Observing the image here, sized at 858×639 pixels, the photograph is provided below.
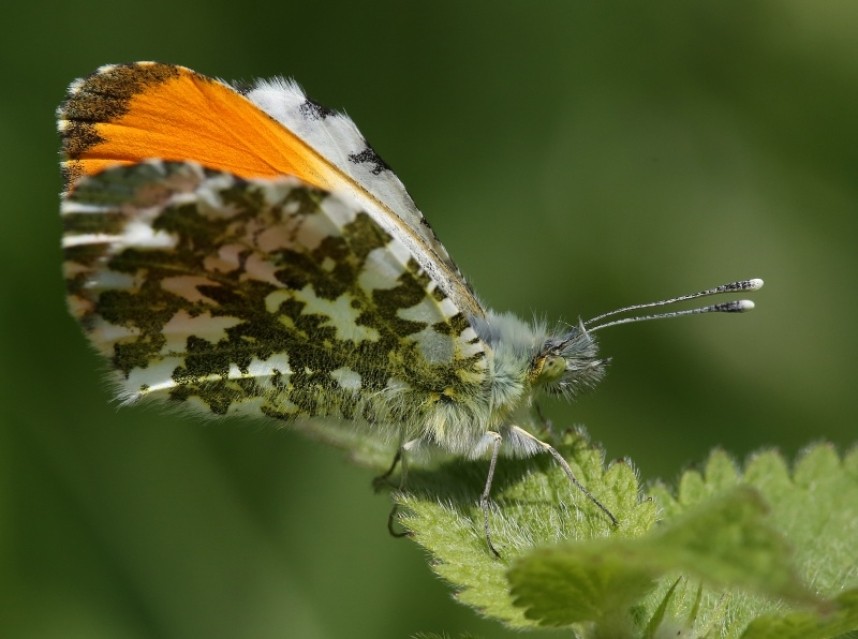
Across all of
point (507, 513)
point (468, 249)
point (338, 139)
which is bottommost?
point (507, 513)

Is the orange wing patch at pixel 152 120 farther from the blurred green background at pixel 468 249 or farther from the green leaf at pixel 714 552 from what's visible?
the blurred green background at pixel 468 249

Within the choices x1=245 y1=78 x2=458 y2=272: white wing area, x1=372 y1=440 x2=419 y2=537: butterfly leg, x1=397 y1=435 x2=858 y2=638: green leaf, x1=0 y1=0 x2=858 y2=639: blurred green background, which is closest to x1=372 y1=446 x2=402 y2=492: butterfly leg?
x1=372 y1=440 x2=419 y2=537: butterfly leg

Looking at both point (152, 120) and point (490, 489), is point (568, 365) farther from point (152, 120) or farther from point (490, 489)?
point (152, 120)

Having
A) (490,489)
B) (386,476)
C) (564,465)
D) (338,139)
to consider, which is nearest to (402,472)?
(386,476)

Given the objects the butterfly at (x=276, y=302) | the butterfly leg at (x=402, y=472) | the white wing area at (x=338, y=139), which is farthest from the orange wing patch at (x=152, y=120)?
the butterfly leg at (x=402, y=472)

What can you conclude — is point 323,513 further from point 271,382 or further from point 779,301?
point 779,301

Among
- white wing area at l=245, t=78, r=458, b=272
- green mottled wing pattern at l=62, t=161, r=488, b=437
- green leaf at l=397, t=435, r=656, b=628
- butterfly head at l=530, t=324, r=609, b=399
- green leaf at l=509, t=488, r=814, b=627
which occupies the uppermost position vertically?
white wing area at l=245, t=78, r=458, b=272

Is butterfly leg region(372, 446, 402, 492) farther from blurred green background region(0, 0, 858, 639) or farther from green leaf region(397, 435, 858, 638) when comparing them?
blurred green background region(0, 0, 858, 639)
